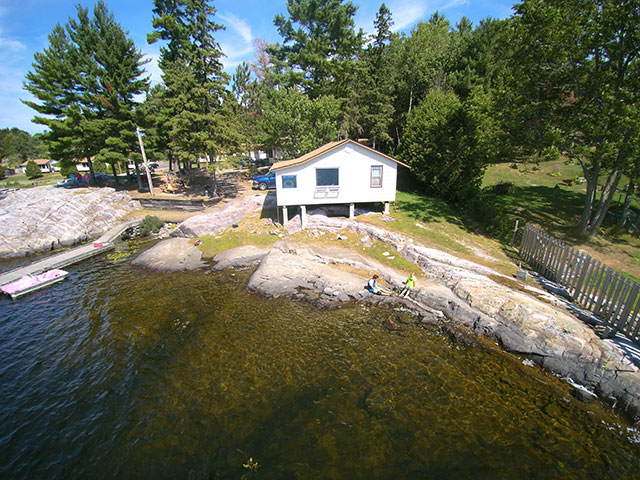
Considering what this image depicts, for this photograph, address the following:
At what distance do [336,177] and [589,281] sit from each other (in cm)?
1642

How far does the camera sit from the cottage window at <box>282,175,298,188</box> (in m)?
21.8

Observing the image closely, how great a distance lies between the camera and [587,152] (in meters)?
16.2

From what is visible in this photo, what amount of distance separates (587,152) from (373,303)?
51.2ft

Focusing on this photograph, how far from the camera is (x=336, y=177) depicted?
2245cm

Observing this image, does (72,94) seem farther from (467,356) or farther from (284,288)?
(467,356)

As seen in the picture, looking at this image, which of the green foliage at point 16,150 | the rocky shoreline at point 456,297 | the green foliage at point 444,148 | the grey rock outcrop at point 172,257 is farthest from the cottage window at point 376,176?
the green foliage at point 16,150

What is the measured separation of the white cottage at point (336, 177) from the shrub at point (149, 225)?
45.3 ft

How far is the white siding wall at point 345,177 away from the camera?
22.0 meters

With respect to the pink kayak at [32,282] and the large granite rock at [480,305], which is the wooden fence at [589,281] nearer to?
the large granite rock at [480,305]

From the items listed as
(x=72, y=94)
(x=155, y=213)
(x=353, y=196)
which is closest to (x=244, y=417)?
(x=353, y=196)

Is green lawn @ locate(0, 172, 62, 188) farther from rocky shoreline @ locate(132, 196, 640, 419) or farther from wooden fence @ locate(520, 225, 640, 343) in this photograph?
wooden fence @ locate(520, 225, 640, 343)

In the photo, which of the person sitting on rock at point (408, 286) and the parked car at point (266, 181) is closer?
the person sitting on rock at point (408, 286)

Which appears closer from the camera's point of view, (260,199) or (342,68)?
(260,199)

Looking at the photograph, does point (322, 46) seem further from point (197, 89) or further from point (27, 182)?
point (27, 182)
